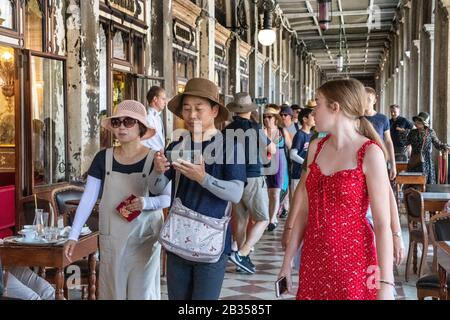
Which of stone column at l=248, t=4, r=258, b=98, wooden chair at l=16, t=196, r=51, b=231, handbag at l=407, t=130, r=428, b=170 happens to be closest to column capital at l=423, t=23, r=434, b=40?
handbag at l=407, t=130, r=428, b=170

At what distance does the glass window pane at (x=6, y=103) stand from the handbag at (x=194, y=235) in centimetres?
751

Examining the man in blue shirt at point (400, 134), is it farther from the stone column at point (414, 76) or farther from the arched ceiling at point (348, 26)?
the arched ceiling at point (348, 26)

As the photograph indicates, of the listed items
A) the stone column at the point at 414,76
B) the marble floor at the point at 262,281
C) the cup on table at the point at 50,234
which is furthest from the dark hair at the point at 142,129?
the stone column at the point at 414,76

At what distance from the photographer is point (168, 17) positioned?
1034 centimetres

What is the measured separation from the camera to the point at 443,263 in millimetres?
3641

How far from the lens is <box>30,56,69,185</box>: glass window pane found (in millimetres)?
6539

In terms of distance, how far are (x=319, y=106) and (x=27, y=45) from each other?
449 cm

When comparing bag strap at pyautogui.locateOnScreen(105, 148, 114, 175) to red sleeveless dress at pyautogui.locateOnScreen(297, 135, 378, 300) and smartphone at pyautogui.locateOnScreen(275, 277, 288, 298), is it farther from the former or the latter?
red sleeveless dress at pyautogui.locateOnScreen(297, 135, 378, 300)

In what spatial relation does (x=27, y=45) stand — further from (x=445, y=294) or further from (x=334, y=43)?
(x=334, y=43)

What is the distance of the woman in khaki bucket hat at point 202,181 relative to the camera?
3.08 m

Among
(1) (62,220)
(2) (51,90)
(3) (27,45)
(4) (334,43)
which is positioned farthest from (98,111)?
(4) (334,43)

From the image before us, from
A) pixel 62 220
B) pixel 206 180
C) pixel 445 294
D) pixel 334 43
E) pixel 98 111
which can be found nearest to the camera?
pixel 206 180

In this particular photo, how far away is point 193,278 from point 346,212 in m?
0.88

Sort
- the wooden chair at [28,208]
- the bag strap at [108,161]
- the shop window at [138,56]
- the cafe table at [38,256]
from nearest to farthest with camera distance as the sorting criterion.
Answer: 1. the bag strap at [108,161]
2. the cafe table at [38,256]
3. the wooden chair at [28,208]
4. the shop window at [138,56]
